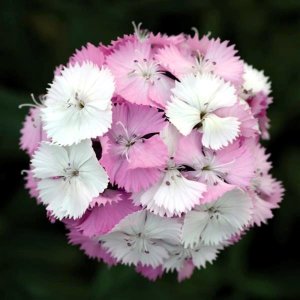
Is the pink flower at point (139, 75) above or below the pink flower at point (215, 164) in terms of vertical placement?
above

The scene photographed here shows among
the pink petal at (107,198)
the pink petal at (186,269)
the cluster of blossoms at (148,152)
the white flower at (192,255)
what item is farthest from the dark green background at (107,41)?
the pink petal at (107,198)

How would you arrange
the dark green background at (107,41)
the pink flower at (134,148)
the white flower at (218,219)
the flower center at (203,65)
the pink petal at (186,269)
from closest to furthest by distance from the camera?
the pink flower at (134,148)
the white flower at (218,219)
the flower center at (203,65)
the pink petal at (186,269)
the dark green background at (107,41)

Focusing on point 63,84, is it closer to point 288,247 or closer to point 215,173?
point 215,173

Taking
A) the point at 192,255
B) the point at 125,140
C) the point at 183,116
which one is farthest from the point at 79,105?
the point at 192,255

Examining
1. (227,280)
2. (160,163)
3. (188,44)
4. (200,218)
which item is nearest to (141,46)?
(188,44)

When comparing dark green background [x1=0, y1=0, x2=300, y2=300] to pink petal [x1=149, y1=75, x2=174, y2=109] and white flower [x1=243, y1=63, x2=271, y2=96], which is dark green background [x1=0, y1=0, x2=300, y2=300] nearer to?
white flower [x1=243, y1=63, x2=271, y2=96]

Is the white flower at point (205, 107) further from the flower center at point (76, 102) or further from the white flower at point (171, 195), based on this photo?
the flower center at point (76, 102)

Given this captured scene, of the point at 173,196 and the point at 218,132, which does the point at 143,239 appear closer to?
the point at 173,196
